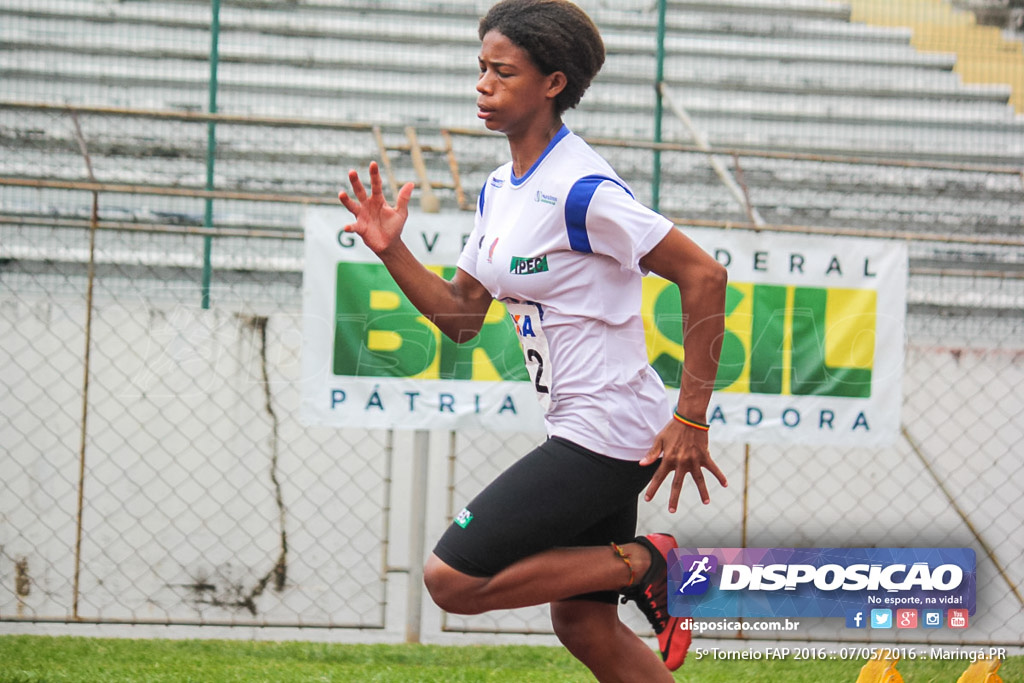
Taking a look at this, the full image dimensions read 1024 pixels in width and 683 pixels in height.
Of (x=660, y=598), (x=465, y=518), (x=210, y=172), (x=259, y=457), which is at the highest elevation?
(x=210, y=172)

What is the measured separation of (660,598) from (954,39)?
9.28 m

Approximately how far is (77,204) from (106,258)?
2.97ft

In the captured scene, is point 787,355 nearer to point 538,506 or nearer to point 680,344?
point 680,344

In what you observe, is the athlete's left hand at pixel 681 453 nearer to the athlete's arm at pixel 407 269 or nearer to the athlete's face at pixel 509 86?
the athlete's arm at pixel 407 269

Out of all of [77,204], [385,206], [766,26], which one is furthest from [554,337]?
[766,26]

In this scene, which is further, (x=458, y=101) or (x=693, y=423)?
(x=458, y=101)

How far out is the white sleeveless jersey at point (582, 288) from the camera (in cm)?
244

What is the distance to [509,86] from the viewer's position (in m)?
2.55

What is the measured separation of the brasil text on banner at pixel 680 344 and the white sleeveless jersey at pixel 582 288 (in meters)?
1.97

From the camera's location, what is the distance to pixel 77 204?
24.7ft

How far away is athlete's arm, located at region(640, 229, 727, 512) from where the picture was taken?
240 cm

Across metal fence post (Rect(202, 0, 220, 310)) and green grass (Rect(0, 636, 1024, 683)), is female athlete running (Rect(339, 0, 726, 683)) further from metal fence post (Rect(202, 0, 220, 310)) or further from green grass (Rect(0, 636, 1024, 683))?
metal fence post (Rect(202, 0, 220, 310))
